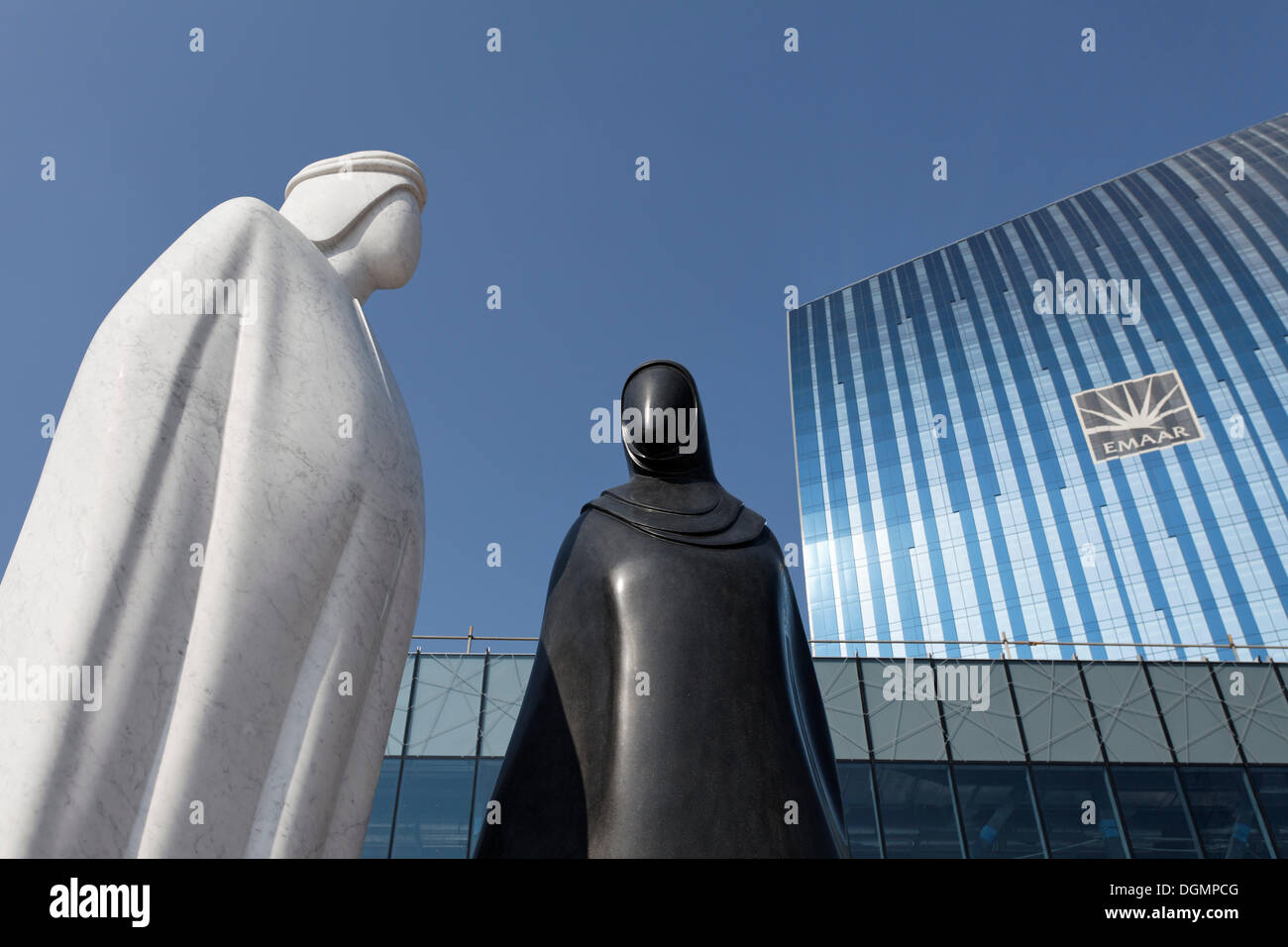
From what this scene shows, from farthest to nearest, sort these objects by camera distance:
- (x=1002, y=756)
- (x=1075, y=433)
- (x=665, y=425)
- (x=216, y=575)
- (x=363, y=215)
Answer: (x=1075, y=433)
(x=1002, y=756)
(x=665, y=425)
(x=363, y=215)
(x=216, y=575)

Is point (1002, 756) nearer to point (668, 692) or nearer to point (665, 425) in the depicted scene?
point (665, 425)

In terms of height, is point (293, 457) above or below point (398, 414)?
below

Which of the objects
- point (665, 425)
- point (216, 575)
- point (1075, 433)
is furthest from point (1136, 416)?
point (216, 575)

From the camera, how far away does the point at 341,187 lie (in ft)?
11.9

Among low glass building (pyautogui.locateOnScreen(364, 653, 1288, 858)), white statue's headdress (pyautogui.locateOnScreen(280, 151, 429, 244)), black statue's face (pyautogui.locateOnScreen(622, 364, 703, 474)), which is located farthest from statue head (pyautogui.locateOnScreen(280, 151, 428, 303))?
low glass building (pyautogui.locateOnScreen(364, 653, 1288, 858))

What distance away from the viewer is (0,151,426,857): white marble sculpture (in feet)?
7.36

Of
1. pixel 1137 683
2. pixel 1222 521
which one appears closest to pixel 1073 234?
pixel 1222 521

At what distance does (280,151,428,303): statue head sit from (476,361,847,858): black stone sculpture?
1169 mm

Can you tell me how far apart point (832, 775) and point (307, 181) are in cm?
323

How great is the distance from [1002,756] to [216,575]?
24536 millimetres

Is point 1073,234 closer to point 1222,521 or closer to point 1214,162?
point 1214,162

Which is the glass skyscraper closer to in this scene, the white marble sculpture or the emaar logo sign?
the emaar logo sign
